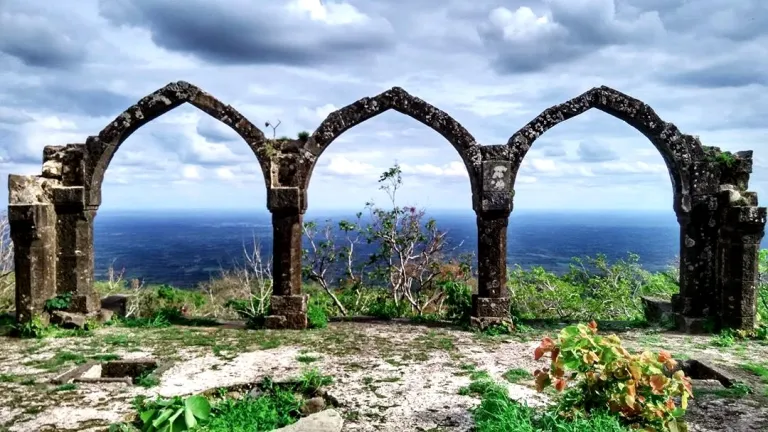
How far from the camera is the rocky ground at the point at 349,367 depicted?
17.9ft

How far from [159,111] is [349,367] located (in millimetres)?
5692

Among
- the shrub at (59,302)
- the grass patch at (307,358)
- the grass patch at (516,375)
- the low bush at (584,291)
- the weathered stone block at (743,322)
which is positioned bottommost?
the low bush at (584,291)

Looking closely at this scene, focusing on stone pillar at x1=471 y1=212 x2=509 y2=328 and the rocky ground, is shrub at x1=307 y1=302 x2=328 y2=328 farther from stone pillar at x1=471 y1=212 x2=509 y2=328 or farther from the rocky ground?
stone pillar at x1=471 y1=212 x2=509 y2=328

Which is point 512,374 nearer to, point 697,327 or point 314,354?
point 314,354

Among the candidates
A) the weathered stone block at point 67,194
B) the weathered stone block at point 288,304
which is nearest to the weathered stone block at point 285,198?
the weathered stone block at point 288,304

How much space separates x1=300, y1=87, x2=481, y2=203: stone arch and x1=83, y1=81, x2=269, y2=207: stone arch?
1042 mm

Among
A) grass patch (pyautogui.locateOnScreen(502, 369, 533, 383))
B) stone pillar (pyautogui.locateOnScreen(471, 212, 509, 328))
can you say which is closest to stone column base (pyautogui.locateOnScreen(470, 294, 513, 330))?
stone pillar (pyautogui.locateOnScreen(471, 212, 509, 328))

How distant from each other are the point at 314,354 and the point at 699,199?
675 centimetres

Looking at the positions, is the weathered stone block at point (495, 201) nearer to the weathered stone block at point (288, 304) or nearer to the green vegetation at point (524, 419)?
the weathered stone block at point (288, 304)

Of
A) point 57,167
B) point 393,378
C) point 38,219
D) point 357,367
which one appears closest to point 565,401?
point 393,378

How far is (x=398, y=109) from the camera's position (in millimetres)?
9555

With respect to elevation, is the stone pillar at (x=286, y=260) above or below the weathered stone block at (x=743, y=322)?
above

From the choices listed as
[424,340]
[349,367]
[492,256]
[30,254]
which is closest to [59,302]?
[30,254]

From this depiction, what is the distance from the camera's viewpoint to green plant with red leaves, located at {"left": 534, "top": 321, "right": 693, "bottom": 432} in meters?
4.43
